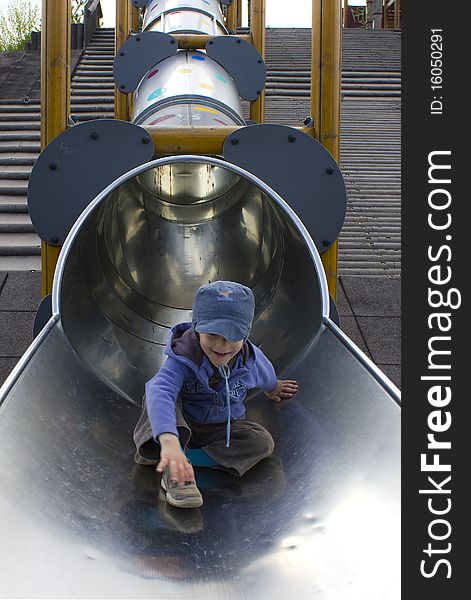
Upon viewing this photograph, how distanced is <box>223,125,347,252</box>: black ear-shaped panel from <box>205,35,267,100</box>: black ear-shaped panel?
0.97 meters

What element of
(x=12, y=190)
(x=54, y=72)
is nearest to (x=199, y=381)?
(x=54, y=72)

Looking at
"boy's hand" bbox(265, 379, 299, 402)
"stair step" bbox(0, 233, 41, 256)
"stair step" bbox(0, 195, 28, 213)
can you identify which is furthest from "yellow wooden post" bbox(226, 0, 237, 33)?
"boy's hand" bbox(265, 379, 299, 402)

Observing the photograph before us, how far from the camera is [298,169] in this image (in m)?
3.05

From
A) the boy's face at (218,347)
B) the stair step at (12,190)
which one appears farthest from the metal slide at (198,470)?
the stair step at (12,190)

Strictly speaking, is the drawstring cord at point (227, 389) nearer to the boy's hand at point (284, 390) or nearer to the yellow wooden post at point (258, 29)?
the boy's hand at point (284, 390)

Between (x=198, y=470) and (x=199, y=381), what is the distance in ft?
0.82

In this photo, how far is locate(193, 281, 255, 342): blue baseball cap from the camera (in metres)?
1.99

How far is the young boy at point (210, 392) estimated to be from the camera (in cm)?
198

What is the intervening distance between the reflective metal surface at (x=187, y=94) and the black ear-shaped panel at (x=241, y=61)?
4 cm

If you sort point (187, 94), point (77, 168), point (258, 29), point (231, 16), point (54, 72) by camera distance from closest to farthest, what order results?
point (77, 168) → point (54, 72) → point (187, 94) → point (258, 29) → point (231, 16)

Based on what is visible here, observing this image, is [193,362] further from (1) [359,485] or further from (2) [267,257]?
(2) [267,257]

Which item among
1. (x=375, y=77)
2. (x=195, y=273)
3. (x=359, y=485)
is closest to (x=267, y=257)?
(x=195, y=273)

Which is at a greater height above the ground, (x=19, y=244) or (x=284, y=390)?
(x=19, y=244)

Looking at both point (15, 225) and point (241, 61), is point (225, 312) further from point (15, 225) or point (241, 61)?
point (15, 225)
